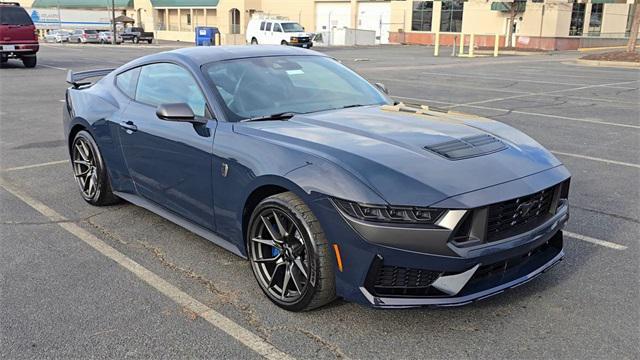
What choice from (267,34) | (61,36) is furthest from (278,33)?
(61,36)

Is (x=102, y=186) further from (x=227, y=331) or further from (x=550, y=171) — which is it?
(x=550, y=171)

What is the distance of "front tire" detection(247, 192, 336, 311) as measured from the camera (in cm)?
315

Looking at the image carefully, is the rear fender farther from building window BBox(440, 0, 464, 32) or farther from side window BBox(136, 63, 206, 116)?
building window BBox(440, 0, 464, 32)

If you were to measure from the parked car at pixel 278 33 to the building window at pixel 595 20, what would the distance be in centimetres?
2250

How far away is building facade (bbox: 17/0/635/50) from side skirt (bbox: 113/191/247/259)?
131 ft

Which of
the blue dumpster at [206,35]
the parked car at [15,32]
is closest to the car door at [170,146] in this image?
the parked car at [15,32]

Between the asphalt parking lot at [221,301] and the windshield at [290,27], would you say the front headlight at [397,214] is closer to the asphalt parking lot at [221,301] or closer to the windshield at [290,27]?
the asphalt parking lot at [221,301]

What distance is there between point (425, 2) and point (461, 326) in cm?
A: 5372

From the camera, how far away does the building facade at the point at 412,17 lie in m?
44.2

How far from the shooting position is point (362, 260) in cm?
297

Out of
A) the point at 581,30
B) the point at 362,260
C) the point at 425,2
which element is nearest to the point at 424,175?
the point at 362,260

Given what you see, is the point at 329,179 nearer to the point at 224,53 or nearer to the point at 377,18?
the point at 224,53

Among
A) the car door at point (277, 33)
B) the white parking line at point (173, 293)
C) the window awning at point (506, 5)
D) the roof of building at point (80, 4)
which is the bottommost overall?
the white parking line at point (173, 293)

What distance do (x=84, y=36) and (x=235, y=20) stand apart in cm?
2011
